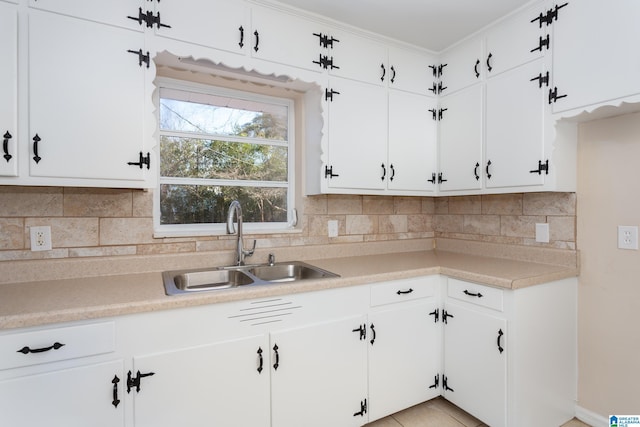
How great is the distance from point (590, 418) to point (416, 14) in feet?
8.48

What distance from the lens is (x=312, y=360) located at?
163 centimetres

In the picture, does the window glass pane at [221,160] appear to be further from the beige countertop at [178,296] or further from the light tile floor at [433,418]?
the light tile floor at [433,418]

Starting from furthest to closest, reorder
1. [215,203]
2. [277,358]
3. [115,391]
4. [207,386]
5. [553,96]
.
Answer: [215,203] < [553,96] < [277,358] < [207,386] < [115,391]

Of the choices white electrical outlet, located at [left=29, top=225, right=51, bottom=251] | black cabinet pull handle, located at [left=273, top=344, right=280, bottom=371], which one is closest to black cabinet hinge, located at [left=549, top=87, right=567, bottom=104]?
black cabinet pull handle, located at [left=273, top=344, right=280, bottom=371]

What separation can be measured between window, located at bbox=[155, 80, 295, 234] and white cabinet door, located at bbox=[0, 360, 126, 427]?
882 millimetres

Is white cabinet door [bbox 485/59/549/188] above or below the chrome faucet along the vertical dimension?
above

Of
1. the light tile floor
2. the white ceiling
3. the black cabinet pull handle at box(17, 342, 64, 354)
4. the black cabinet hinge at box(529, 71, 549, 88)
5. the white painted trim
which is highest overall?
the white ceiling

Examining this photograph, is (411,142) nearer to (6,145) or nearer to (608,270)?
(608,270)

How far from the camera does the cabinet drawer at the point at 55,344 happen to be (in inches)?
44.2

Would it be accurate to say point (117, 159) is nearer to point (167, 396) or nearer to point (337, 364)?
point (167, 396)

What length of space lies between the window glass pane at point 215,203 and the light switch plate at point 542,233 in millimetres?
1703

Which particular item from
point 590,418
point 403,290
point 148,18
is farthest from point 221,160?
point 590,418

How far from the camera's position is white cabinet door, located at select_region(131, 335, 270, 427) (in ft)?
4.30

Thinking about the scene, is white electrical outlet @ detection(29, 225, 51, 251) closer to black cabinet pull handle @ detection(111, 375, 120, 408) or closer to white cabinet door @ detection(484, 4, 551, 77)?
black cabinet pull handle @ detection(111, 375, 120, 408)
